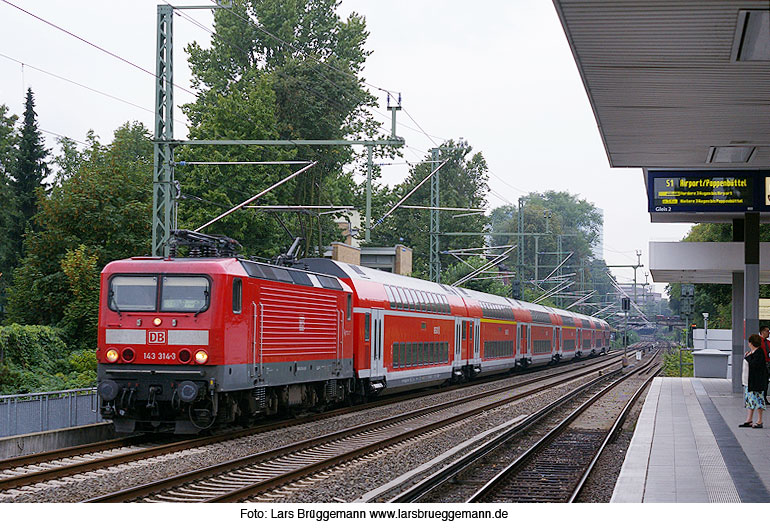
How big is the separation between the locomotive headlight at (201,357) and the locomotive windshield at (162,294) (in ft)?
2.17

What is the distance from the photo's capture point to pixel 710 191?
21031 mm

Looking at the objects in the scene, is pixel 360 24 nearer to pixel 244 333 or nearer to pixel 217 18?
pixel 217 18

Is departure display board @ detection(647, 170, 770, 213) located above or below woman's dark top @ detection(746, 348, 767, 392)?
above

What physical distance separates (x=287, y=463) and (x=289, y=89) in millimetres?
41885

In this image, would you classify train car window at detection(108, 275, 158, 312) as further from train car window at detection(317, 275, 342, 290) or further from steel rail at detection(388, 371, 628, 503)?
steel rail at detection(388, 371, 628, 503)

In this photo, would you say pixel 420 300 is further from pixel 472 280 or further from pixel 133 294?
pixel 472 280

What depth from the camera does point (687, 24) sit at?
33.9 ft

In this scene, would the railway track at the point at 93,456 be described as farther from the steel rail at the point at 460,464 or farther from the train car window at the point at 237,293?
the steel rail at the point at 460,464

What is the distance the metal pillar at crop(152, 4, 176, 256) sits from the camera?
21781 millimetres

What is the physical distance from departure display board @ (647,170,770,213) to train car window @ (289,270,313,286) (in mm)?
7172

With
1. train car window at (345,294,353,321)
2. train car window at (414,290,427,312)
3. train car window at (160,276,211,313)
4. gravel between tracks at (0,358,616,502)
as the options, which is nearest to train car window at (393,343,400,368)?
train car window at (414,290,427,312)

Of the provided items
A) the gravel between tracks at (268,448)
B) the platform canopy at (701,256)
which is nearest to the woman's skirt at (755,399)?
the gravel between tracks at (268,448)

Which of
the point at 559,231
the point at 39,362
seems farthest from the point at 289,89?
the point at 559,231
